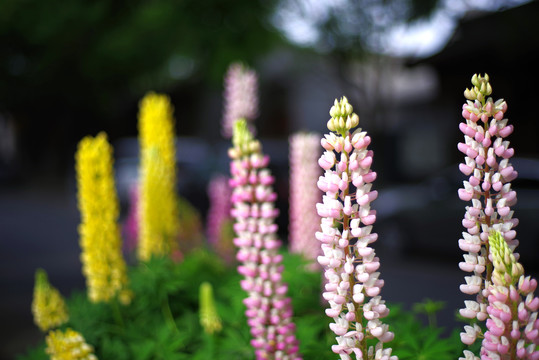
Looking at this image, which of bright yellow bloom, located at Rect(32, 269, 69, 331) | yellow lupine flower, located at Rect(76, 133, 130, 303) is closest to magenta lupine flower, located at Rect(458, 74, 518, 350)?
yellow lupine flower, located at Rect(76, 133, 130, 303)

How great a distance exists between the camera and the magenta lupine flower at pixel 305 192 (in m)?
3.30

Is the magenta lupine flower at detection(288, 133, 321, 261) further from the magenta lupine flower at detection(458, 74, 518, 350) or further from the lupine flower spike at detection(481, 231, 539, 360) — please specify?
the lupine flower spike at detection(481, 231, 539, 360)

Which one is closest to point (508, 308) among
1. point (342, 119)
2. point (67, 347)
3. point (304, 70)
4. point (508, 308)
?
point (508, 308)

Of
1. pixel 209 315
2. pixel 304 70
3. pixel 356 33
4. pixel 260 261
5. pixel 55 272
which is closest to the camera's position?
pixel 260 261

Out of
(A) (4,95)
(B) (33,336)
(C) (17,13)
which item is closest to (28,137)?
(A) (4,95)

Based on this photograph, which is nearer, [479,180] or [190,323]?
[479,180]

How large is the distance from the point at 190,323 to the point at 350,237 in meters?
1.54

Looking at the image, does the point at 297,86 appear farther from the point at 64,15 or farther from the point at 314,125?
the point at 64,15

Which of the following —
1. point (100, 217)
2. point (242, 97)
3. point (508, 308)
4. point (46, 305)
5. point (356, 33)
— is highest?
point (356, 33)

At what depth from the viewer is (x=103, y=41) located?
17.8 meters

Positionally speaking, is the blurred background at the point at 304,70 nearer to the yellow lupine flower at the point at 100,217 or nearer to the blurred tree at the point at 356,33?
the blurred tree at the point at 356,33

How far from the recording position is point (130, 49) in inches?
720

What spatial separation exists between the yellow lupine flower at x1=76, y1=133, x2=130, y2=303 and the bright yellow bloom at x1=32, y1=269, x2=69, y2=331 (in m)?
0.22

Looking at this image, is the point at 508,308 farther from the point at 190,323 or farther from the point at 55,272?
the point at 55,272
